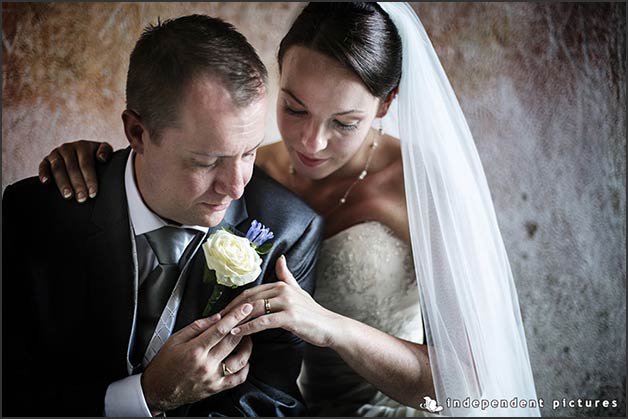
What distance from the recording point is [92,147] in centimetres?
191

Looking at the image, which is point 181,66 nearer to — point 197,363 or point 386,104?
point 386,104

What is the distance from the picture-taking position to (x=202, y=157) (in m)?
1.71

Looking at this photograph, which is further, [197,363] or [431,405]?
[431,405]

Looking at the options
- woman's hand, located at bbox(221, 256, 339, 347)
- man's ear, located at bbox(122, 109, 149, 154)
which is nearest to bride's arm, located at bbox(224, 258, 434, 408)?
woman's hand, located at bbox(221, 256, 339, 347)

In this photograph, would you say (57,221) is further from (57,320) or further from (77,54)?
(77,54)

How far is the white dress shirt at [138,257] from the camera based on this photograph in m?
1.85

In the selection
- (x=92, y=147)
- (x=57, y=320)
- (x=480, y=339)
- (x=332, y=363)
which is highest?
(x=92, y=147)

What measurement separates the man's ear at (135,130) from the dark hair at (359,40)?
427 millimetres

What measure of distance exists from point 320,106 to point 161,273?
24.5 inches

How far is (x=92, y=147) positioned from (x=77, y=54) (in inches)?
10.1

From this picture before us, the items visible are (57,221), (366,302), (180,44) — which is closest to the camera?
(180,44)

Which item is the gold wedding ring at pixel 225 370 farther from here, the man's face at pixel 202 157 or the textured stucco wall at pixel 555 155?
the textured stucco wall at pixel 555 155

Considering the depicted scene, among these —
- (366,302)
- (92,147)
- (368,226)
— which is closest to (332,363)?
(366,302)

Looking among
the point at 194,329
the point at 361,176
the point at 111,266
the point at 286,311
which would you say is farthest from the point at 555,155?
the point at 111,266
